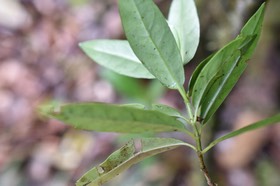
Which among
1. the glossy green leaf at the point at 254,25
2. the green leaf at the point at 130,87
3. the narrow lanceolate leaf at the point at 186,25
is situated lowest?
the green leaf at the point at 130,87

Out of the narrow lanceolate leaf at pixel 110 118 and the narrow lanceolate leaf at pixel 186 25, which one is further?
the narrow lanceolate leaf at pixel 186 25

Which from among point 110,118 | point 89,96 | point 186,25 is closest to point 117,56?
point 186,25

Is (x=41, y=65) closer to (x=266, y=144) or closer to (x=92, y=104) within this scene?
(x=266, y=144)

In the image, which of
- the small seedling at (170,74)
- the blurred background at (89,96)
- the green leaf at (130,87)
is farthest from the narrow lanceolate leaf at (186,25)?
the green leaf at (130,87)

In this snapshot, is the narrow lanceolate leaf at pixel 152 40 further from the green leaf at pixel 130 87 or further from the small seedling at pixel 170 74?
the green leaf at pixel 130 87

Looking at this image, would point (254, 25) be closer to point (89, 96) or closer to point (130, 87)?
point (130, 87)

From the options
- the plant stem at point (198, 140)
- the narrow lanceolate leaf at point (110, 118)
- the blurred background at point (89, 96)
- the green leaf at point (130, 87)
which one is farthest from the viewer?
the blurred background at point (89, 96)
